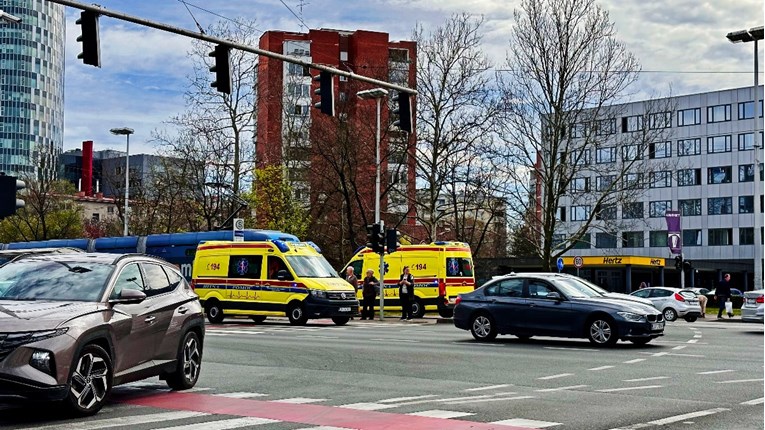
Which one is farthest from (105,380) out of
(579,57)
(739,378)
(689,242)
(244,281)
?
(689,242)

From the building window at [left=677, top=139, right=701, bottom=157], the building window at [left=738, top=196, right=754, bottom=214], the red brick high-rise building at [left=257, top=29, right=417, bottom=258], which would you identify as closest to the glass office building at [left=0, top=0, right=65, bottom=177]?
the building window at [left=677, top=139, right=701, bottom=157]

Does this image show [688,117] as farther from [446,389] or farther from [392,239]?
[446,389]

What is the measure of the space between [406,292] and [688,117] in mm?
71266

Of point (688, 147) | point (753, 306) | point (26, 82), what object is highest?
point (26, 82)

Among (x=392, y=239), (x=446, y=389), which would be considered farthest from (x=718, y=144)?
(x=446, y=389)

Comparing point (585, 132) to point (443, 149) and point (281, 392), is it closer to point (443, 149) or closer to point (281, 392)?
point (443, 149)

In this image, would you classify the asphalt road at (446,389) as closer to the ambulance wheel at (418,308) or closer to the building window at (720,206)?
the ambulance wheel at (418,308)

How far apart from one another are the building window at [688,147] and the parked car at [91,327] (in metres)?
91.2

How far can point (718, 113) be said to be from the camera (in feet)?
313

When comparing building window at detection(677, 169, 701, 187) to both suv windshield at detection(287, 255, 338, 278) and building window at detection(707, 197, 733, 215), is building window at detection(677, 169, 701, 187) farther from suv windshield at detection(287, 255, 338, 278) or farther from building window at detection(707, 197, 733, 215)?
suv windshield at detection(287, 255, 338, 278)

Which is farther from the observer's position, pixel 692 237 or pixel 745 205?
pixel 692 237

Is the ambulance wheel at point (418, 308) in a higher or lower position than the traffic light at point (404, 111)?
lower

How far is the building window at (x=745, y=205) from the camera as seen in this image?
94750 millimetres

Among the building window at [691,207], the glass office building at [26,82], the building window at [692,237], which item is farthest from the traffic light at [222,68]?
the glass office building at [26,82]
